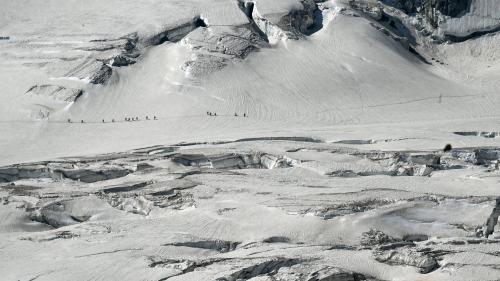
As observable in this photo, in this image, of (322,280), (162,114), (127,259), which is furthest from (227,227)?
(162,114)

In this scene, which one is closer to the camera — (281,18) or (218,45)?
(218,45)

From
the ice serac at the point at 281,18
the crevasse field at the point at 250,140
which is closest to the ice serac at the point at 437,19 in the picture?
the crevasse field at the point at 250,140

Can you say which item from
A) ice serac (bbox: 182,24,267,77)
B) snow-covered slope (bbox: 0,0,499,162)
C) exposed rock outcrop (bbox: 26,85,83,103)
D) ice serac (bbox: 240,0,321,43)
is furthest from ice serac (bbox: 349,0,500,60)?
exposed rock outcrop (bbox: 26,85,83,103)

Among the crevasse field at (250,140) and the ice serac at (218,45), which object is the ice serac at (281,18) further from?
the ice serac at (218,45)

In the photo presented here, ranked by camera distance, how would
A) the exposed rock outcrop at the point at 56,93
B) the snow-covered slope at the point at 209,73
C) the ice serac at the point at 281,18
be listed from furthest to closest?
the ice serac at the point at 281,18
the exposed rock outcrop at the point at 56,93
the snow-covered slope at the point at 209,73

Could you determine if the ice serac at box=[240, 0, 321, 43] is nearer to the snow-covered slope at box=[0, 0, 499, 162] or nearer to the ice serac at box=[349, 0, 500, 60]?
the snow-covered slope at box=[0, 0, 499, 162]

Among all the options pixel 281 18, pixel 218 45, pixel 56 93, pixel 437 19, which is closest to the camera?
pixel 56 93

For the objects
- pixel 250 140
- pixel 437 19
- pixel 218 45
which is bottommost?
pixel 250 140

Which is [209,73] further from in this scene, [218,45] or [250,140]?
[250,140]

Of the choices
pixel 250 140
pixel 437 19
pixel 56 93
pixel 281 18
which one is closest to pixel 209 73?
pixel 281 18
